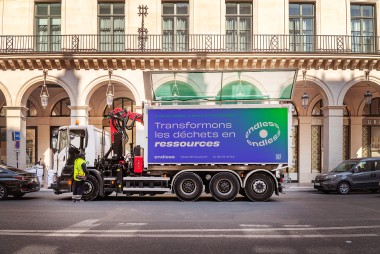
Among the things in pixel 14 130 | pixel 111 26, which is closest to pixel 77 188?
pixel 14 130

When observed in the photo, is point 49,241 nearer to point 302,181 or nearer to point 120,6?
point 120,6

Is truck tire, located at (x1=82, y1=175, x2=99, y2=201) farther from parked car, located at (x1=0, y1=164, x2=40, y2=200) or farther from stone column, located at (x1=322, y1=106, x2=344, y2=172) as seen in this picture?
stone column, located at (x1=322, y1=106, x2=344, y2=172)

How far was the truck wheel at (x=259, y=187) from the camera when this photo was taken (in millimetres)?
17203

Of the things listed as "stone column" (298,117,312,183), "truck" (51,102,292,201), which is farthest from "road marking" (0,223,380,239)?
"stone column" (298,117,312,183)

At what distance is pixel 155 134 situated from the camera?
57.8 ft

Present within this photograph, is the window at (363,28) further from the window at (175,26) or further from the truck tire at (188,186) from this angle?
the truck tire at (188,186)

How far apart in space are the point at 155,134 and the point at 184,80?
7.16 feet

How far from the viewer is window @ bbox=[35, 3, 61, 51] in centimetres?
2772

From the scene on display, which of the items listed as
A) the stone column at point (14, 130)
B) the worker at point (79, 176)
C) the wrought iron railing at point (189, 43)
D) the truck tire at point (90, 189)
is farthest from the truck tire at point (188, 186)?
the stone column at point (14, 130)

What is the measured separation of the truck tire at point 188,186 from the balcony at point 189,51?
10.4m

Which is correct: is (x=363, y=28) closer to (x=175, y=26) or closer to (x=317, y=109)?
(x=317, y=109)

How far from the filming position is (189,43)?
27391 mm

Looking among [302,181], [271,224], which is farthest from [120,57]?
[271,224]

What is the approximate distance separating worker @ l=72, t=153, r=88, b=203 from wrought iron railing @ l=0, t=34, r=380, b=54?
423 inches
